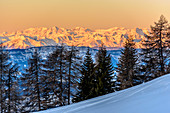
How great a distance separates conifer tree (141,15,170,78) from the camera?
2628cm

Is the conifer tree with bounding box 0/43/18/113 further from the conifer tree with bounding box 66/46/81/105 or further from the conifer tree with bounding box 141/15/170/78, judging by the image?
the conifer tree with bounding box 141/15/170/78

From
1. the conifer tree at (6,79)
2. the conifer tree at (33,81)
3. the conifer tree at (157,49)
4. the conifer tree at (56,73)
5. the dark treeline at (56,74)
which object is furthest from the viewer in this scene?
the conifer tree at (157,49)

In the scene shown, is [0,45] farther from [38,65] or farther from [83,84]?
[83,84]

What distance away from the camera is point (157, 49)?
2689 cm

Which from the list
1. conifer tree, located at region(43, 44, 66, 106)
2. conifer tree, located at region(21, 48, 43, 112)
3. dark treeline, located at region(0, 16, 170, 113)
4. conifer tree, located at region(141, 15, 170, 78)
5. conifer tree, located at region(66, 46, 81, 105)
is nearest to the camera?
dark treeline, located at region(0, 16, 170, 113)

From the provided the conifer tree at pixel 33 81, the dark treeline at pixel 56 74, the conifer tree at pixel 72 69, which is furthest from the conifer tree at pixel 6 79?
the conifer tree at pixel 72 69

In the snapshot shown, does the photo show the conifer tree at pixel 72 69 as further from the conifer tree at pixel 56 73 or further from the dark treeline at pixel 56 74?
the conifer tree at pixel 56 73

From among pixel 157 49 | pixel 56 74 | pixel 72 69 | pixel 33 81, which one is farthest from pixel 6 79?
pixel 157 49

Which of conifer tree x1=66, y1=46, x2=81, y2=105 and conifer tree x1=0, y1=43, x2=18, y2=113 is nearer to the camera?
conifer tree x1=0, y1=43, x2=18, y2=113

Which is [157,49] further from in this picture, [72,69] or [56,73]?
[56,73]

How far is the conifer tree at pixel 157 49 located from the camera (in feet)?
86.2

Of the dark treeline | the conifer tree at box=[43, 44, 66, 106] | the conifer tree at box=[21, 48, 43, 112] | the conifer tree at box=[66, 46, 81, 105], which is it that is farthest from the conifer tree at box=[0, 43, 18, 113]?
the conifer tree at box=[66, 46, 81, 105]

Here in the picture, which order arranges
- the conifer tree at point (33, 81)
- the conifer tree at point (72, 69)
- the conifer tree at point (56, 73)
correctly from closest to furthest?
the conifer tree at point (56, 73)
the conifer tree at point (33, 81)
the conifer tree at point (72, 69)

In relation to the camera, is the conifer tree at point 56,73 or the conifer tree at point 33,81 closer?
the conifer tree at point 56,73
